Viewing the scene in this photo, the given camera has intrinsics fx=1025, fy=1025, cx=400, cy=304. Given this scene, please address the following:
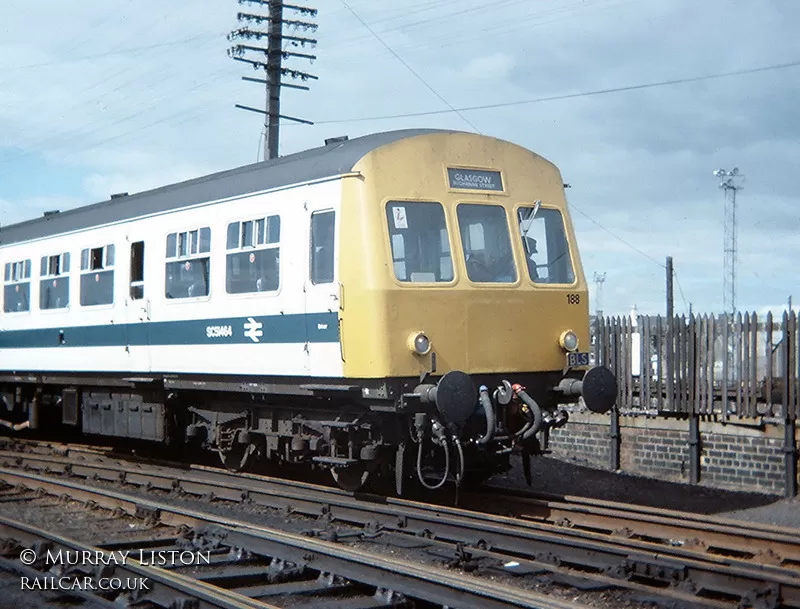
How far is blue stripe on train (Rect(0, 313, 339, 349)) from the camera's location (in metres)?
9.97

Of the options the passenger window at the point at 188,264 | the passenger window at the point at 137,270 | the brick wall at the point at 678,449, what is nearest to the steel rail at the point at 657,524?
the passenger window at the point at 188,264

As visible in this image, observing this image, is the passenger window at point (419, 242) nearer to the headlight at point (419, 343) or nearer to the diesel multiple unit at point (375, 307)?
the diesel multiple unit at point (375, 307)

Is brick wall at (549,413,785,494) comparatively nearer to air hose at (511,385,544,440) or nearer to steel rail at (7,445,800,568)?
steel rail at (7,445,800,568)

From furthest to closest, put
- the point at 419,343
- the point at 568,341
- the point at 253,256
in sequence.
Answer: the point at 253,256 → the point at 568,341 → the point at 419,343

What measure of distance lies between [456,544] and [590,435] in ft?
26.1

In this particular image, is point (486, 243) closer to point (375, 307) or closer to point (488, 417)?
point (375, 307)

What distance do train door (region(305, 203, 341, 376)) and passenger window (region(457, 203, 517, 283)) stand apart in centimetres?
130

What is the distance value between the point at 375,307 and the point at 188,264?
11.4 ft

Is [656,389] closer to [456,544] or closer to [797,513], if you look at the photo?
[797,513]

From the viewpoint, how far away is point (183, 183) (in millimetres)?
13055

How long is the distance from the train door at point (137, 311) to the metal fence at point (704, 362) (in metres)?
6.84

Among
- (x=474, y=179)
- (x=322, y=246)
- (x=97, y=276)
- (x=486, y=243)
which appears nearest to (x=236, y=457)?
(x=97, y=276)

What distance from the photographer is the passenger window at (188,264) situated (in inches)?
454

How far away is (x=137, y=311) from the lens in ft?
42.2
